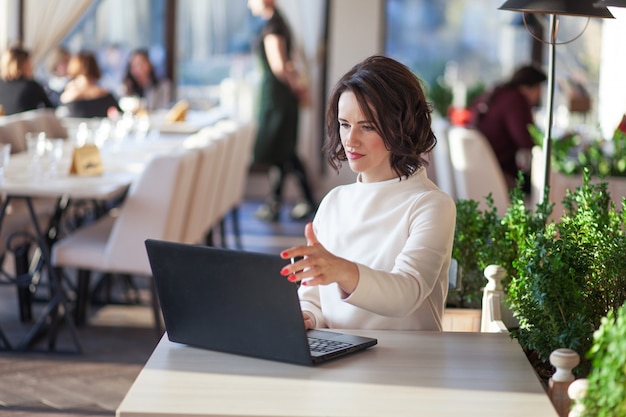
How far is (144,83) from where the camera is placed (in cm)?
920

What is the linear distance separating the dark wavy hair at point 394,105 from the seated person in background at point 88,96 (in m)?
5.41

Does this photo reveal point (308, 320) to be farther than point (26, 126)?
No

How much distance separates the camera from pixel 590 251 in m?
2.06

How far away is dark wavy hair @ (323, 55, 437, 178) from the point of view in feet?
6.91

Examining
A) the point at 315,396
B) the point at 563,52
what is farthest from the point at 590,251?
the point at 563,52

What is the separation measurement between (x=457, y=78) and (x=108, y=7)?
3.58 metres

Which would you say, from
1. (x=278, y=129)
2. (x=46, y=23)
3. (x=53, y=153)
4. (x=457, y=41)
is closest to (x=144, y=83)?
(x=46, y=23)

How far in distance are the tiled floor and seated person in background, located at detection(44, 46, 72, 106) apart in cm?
389

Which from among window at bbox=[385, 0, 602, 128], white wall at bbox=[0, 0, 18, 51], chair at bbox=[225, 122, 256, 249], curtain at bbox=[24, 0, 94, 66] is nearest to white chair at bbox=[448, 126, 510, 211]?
chair at bbox=[225, 122, 256, 249]

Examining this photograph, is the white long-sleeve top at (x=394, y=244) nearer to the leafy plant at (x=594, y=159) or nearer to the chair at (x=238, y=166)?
the leafy plant at (x=594, y=159)

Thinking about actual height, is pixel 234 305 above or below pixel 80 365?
above

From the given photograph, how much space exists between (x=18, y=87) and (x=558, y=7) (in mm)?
5475

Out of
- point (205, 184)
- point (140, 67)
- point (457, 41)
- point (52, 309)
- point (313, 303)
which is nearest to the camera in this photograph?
point (313, 303)

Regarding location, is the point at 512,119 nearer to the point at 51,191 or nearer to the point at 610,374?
the point at 51,191
